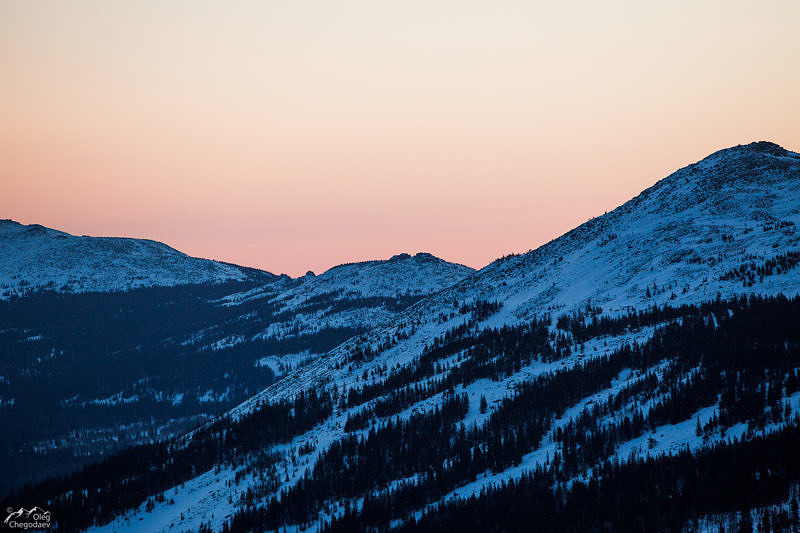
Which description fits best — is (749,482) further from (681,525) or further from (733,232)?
(733,232)

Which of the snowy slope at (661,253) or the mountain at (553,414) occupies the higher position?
the snowy slope at (661,253)

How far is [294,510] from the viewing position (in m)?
78.8

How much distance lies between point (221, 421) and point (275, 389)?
18.4m

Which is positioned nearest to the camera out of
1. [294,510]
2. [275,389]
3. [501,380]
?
[294,510]

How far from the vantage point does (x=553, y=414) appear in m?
79.6

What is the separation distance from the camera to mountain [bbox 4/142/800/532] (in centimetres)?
5662

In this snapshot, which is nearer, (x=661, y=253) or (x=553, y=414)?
(x=553, y=414)

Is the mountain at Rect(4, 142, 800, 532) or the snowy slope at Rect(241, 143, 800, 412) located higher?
the snowy slope at Rect(241, 143, 800, 412)

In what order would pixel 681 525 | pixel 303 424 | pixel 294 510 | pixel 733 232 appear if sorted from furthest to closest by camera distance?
pixel 733 232 < pixel 303 424 < pixel 294 510 < pixel 681 525

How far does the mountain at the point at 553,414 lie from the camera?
56.6 metres

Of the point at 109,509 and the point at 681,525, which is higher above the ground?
the point at 681,525

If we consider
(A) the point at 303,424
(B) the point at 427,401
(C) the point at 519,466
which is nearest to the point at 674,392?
(C) the point at 519,466

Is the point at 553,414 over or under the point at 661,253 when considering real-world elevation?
under

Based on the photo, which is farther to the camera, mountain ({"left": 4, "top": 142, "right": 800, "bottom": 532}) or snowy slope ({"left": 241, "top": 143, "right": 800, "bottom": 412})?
snowy slope ({"left": 241, "top": 143, "right": 800, "bottom": 412})
